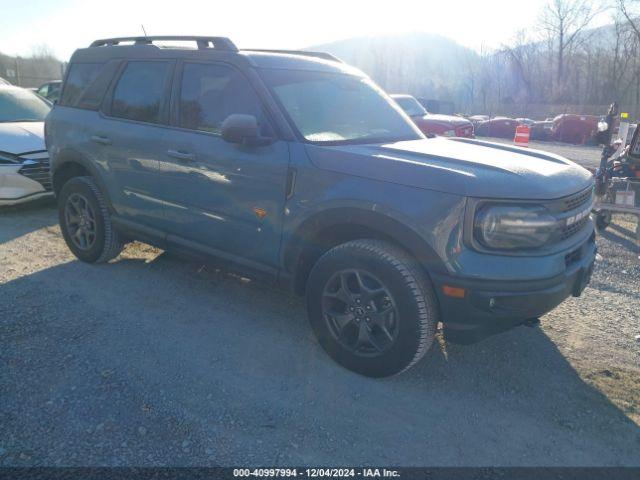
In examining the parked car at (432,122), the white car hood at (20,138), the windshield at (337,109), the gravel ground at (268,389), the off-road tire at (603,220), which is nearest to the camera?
the gravel ground at (268,389)

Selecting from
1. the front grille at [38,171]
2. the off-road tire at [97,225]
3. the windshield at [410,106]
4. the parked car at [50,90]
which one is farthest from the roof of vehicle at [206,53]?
the parked car at [50,90]

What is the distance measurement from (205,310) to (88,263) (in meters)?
1.69

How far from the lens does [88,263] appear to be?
5043 millimetres

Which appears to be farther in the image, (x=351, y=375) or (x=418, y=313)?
(x=351, y=375)

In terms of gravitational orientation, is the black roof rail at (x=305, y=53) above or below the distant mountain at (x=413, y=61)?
below

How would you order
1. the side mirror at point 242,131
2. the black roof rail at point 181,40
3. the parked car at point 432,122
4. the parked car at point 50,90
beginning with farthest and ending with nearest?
the parked car at point 50,90 < the parked car at point 432,122 < the black roof rail at point 181,40 < the side mirror at point 242,131

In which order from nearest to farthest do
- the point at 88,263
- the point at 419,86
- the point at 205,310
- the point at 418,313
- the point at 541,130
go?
1. the point at 418,313
2. the point at 205,310
3. the point at 88,263
4. the point at 541,130
5. the point at 419,86

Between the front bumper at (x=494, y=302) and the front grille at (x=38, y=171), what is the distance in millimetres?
5864

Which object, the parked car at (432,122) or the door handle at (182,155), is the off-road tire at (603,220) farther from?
the parked car at (432,122)

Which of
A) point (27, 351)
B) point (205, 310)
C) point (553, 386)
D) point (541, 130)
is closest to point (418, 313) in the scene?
point (553, 386)

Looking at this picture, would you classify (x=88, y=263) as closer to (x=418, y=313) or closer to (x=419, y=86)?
(x=418, y=313)

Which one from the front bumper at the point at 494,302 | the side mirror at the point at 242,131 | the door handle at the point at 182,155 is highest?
the side mirror at the point at 242,131

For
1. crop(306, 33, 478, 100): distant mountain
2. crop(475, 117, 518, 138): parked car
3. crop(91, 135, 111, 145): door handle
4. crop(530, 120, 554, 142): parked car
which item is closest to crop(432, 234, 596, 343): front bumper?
crop(91, 135, 111, 145): door handle

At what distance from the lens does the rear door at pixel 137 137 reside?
4148 millimetres
